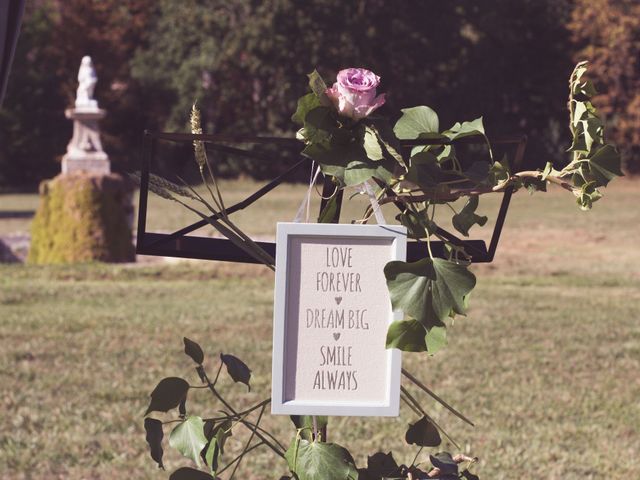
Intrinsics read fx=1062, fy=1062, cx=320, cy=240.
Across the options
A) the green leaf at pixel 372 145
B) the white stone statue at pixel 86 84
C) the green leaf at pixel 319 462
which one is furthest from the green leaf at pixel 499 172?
the white stone statue at pixel 86 84

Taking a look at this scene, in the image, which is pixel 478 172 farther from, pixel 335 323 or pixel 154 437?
pixel 154 437

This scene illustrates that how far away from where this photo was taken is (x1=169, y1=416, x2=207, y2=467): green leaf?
52.7 inches

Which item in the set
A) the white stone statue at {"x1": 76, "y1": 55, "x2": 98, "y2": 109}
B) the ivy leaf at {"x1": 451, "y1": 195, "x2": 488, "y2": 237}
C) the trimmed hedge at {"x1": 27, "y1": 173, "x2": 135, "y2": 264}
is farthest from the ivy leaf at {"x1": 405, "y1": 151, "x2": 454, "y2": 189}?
the white stone statue at {"x1": 76, "y1": 55, "x2": 98, "y2": 109}

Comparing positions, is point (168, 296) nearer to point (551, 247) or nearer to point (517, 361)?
point (517, 361)

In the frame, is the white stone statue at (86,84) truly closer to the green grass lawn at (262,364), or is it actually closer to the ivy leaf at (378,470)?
the green grass lawn at (262,364)

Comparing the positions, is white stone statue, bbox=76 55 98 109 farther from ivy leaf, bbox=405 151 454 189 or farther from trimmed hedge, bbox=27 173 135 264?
ivy leaf, bbox=405 151 454 189

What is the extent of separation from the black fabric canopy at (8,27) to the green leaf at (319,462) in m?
0.60

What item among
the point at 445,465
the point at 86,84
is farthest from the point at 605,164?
the point at 86,84

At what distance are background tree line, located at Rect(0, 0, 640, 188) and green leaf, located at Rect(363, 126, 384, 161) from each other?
21874 mm

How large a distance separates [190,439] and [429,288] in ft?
1.27

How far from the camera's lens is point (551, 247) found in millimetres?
10633

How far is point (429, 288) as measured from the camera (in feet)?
3.87

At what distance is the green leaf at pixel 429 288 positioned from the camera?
1.17 meters

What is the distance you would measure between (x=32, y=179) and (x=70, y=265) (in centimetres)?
1559
